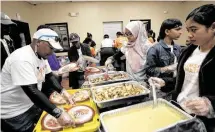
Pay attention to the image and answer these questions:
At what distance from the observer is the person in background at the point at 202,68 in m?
0.75

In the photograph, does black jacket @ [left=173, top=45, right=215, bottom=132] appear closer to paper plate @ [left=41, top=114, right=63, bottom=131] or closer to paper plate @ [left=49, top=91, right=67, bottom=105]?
paper plate @ [left=41, top=114, right=63, bottom=131]

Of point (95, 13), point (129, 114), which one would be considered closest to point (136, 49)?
point (129, 114)

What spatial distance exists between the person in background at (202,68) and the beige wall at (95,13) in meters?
5.47

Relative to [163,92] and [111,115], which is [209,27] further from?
[111,115]

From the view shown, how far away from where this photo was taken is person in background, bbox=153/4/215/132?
29.7 inches

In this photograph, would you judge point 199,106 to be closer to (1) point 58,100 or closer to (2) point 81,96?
(2) point 81,96

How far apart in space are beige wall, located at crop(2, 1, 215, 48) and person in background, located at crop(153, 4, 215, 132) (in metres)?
5.47

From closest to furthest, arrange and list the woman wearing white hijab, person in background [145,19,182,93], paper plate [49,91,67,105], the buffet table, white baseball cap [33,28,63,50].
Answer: the buffet table
white baseball cap [33,28,63,50]
paper plate [49,91,67,105]
person in background [145,19,182,93]
the woman wearing white hijab

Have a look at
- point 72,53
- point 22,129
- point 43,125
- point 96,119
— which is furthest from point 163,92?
point 72,53

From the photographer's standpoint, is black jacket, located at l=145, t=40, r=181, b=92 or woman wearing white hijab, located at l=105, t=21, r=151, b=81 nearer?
black jacket, located at l=145, t=40, r=181, b=92

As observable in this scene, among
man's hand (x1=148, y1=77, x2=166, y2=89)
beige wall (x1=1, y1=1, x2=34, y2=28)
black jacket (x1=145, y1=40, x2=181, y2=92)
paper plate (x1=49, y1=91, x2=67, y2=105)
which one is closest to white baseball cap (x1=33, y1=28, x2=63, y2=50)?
paper plate (x1=49, y1=91, x2=67, y2=105)

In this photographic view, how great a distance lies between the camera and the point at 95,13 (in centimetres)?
605

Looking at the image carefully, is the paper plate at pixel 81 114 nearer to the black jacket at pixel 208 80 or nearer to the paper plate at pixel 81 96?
the paper plate at pixel 81 96

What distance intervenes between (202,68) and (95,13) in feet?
18.6
